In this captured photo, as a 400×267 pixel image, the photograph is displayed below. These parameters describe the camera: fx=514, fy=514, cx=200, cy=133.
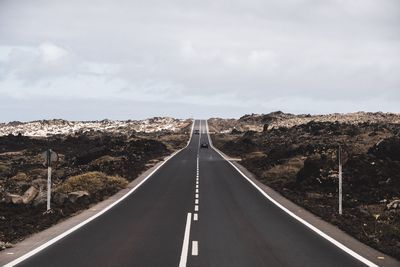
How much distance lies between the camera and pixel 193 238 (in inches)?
557

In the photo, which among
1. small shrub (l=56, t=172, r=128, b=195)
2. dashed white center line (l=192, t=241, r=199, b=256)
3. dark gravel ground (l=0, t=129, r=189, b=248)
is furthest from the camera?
small shrub (l=56, t=172, r=128, b=195)

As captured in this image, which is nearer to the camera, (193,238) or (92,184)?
(193,238)

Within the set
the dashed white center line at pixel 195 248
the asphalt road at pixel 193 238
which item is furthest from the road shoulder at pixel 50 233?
the dashed white center line at pixel 195 248

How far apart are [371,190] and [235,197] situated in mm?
7360

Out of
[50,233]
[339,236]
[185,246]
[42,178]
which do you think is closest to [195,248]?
[185,246]

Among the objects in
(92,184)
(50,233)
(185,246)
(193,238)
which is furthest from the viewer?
(92,184)

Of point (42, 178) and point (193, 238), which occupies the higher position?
point (193, 238)

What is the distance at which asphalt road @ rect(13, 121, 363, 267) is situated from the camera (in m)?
11.3

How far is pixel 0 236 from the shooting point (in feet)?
47.4

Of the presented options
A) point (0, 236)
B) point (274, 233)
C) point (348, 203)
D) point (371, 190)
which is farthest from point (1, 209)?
point (371, 190)

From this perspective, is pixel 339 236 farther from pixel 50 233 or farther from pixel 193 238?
pixel 50 233

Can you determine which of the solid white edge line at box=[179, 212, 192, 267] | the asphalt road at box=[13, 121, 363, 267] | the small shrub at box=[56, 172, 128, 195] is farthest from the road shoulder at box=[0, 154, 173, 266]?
the solid white edge line at box=[179, 212, 192, 267]

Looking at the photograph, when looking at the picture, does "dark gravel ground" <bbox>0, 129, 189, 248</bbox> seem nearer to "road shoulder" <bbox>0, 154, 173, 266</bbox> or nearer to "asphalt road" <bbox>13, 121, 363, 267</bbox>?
"road shoulder" <bbox>0, 154, 173, 266</bbox>

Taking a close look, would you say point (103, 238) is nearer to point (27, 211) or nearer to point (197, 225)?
point (197, 225)
